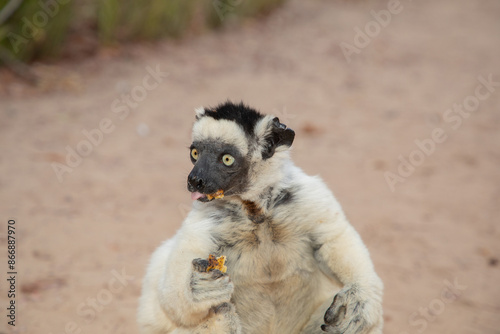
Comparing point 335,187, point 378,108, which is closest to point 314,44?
point 378,108

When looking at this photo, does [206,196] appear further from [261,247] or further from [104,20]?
[104,20]

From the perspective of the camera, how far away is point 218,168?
3.44 metres

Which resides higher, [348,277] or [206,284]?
[348,277]

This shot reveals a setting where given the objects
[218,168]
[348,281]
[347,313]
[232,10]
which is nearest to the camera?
[347,313]

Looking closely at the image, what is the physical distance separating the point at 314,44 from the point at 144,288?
8.96 meters

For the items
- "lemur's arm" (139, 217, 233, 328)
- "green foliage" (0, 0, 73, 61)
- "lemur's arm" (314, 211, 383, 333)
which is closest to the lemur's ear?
"lemur's arm" (314, 211, 383, 333)

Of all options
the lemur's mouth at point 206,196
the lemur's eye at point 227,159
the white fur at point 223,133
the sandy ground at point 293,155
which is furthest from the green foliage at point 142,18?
the lemur's mouth at point 206,196

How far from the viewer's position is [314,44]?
11.9 metres

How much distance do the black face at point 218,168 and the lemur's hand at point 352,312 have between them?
0.80 m

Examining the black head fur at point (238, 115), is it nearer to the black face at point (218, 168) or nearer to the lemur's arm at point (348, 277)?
the black face at point (218, 168)

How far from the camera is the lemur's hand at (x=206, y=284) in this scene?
308 cm

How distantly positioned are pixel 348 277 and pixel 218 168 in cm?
93

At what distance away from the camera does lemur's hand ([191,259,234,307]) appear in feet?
10.1

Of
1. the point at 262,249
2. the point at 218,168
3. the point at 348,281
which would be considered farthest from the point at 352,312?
the point at 218,168
